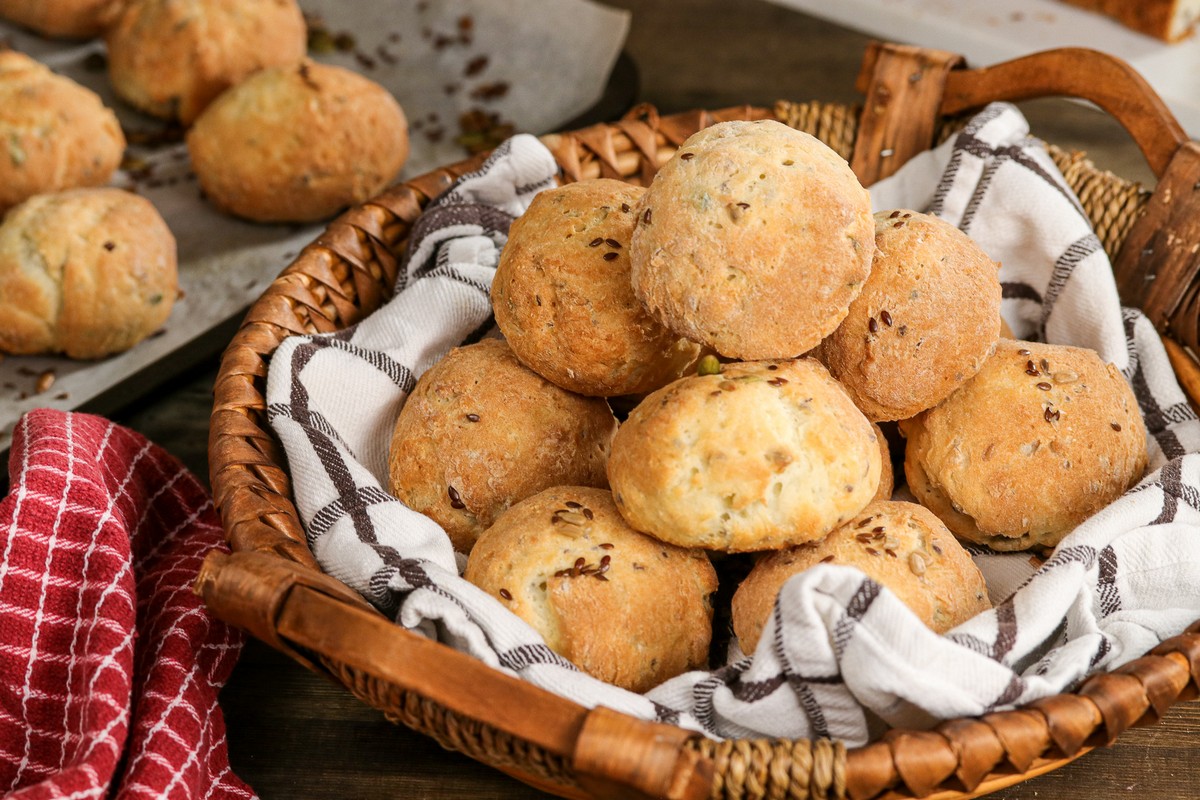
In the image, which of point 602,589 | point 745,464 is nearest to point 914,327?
point 745,464

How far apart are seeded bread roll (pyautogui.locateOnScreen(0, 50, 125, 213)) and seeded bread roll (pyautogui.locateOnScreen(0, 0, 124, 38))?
1.76 ft

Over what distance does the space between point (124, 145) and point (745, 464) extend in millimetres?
2227

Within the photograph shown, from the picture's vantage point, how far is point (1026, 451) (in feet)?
4.77

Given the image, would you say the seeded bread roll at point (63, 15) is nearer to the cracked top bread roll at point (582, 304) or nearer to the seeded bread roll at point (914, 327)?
the cracked top bread roll at point (582, 304)

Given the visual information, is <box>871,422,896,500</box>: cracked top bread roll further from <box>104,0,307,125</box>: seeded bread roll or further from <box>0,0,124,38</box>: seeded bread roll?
<box>0,0,124,38</box>: seeded bread roll

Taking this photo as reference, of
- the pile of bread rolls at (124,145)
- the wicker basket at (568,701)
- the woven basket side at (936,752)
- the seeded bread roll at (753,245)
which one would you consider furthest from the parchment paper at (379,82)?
the woven basket side at (936,752)

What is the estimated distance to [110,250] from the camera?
7.47 ft

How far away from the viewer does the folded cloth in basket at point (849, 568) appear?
3.70ft

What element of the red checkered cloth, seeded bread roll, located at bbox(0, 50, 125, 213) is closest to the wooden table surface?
the red checkered cloth

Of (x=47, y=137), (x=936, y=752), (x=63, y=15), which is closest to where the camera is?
(x=936, y=752)

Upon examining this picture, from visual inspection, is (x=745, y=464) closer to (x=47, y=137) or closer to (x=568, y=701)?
(x=568, y=701)

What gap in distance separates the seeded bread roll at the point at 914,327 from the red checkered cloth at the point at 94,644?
96 centimetres

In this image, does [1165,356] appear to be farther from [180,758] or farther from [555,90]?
[555,90]

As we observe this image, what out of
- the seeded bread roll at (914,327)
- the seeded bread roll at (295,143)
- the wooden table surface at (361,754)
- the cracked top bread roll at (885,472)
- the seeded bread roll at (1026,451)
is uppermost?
the seeded bread roll at (914,327)
